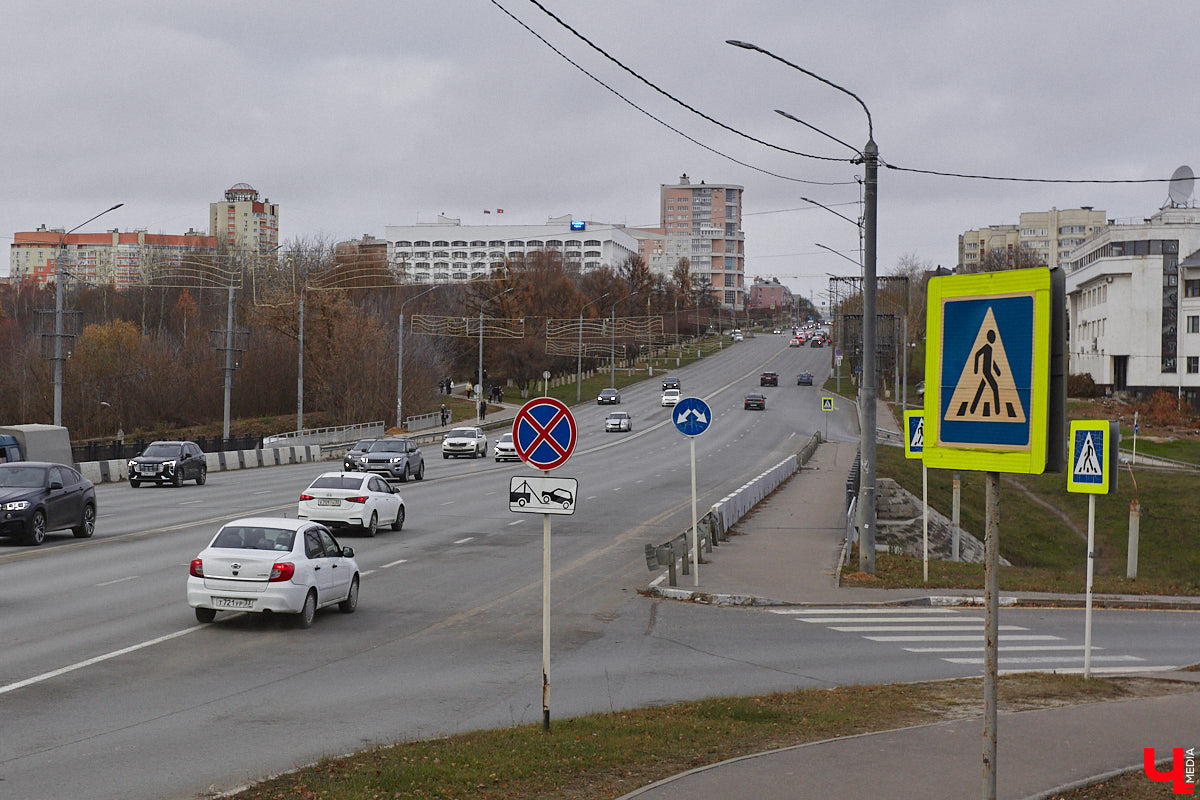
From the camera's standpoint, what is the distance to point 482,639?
16.1m

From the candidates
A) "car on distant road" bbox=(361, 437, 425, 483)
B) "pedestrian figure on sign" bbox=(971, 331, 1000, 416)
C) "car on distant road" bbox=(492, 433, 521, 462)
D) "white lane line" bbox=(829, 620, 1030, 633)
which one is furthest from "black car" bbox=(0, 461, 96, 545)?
"car on distant road" bbox=(492, 433, 521, 462)

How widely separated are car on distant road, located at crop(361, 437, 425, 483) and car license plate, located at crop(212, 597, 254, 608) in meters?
29.9

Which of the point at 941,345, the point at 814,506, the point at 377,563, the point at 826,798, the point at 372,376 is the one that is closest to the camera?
the point at 941,345

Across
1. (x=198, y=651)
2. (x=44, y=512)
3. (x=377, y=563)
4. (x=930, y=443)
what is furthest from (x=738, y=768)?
(x=44, y=512)

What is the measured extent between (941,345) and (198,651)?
11.4 metres

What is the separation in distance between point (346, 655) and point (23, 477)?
1392 cm

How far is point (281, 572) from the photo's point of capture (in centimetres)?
1630

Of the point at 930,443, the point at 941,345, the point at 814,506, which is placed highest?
the point at 941,345

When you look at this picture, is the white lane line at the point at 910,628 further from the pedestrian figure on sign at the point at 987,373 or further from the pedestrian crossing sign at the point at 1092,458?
the pedestrian figure on sign at the point at 987,373

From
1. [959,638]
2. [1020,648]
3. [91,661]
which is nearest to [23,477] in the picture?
[91,661]

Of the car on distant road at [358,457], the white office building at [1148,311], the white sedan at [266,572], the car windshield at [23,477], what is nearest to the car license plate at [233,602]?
the white sedan at [266,572]

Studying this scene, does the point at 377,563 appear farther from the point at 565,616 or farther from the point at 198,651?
the point at 198,651

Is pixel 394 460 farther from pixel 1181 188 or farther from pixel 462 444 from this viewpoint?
pixel 1181 188

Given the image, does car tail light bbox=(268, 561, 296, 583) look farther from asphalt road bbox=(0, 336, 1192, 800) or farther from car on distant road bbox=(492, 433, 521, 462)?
car on distant road bbox=(492, 433, 521, 462)
